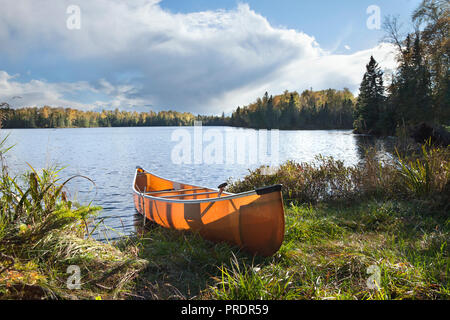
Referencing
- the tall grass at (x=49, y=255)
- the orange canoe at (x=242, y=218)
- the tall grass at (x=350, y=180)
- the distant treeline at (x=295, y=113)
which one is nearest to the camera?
the tall grass at (x=49, y=255)

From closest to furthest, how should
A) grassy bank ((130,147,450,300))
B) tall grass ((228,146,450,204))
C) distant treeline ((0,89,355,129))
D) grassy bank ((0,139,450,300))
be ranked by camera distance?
grassy bank ((0,139,450,300)) < grassy bank ((130,147,450,300)) < tall grass ((228,146,450,204)) < distant treeline ((0,89,355,129))

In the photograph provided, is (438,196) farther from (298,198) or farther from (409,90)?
(409,90)

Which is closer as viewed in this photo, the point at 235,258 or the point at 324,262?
the point at 235,258

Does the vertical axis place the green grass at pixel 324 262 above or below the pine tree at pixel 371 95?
below

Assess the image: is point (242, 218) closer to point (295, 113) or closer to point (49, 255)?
point (49, 255)

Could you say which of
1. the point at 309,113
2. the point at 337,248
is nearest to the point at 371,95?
the point at 309,113

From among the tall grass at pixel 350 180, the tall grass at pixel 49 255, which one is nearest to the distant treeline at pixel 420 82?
the tall grass at pixel 350 180

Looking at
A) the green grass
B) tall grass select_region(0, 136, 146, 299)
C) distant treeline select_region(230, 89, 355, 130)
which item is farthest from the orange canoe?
distant treeline select_region(230, 89, 355, 130)

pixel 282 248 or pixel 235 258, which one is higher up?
pixel 235 258

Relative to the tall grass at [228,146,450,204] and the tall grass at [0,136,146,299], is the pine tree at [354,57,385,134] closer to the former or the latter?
the tall grass at [228,146,450,204]

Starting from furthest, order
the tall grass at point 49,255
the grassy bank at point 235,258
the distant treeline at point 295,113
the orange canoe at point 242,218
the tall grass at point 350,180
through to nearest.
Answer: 1. the distant treeline at point 295,113
2. the tall grass at point 350,180
3. the orange canoe at point 242,218
4. the grassy bank at point 235,258
5. the tall grass at point 49,255

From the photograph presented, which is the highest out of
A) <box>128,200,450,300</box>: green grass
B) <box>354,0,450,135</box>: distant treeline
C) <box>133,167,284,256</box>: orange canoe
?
<box>354,0,450,135</box>: distant treeline

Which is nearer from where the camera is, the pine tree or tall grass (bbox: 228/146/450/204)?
tall grass (bbox: 228/146/450/204)

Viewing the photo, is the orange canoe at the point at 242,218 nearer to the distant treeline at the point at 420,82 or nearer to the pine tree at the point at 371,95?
the distant treeline at the point at 420,82
